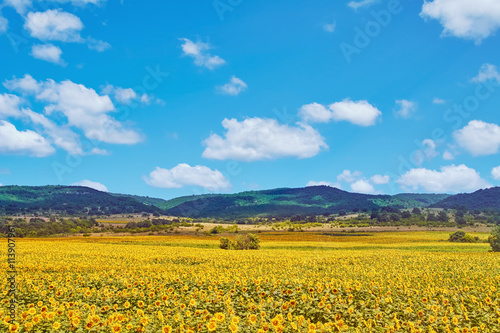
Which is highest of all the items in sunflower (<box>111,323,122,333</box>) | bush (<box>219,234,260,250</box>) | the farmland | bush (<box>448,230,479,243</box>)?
sunflower (<box>111,323,122,333</box>)

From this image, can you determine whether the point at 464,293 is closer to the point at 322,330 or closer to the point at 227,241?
the point at 322,330

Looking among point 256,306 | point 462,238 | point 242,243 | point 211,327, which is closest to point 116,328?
point 211,327

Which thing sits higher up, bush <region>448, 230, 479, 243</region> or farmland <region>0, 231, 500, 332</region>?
farmland <region>0, 231, 500, 332</region>

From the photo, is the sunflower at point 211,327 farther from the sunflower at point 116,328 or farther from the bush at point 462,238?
the bush at point 462,238

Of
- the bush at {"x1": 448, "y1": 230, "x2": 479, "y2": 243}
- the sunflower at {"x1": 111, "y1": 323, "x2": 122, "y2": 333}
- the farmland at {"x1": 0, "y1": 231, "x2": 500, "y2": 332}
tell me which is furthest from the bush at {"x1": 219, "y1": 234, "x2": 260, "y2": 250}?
the sunflower at {"x1": 111, "y1": 323, "x2": 122, "y2": 333}

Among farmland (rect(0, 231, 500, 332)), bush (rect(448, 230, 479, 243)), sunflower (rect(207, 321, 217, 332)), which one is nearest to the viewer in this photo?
sunflower (rect(207, 321, 217, 332))

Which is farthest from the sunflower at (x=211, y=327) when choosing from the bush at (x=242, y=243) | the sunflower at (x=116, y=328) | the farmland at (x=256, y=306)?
the bush at (x=242, y=243)

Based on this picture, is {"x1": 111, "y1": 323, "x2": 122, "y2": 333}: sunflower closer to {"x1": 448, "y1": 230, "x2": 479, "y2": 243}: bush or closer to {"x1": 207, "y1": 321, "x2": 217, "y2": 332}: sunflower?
{"x1": 207, "y1": 321, "x2": 217, "y2": 332}: sunflower

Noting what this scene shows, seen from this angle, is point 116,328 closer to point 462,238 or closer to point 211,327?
point 211,327

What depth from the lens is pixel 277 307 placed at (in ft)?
33.8

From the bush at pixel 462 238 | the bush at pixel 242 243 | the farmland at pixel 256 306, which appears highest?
the farmland at pixel 256 306

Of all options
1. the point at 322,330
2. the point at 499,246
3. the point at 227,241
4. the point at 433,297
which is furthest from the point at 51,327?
the point at 499,246

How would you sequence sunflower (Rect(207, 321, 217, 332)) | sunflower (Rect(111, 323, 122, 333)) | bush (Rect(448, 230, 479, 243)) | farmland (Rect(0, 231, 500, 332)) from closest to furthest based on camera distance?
sunflower (Rect(207, 321, 217, 332)) → sunflower (Rect(111, 323, 122, 333)) → farmland (Rect(0, 231, 500, 332)) → bush (Rect(448, 230, 479, 243))

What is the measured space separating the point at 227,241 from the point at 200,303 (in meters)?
41.9
